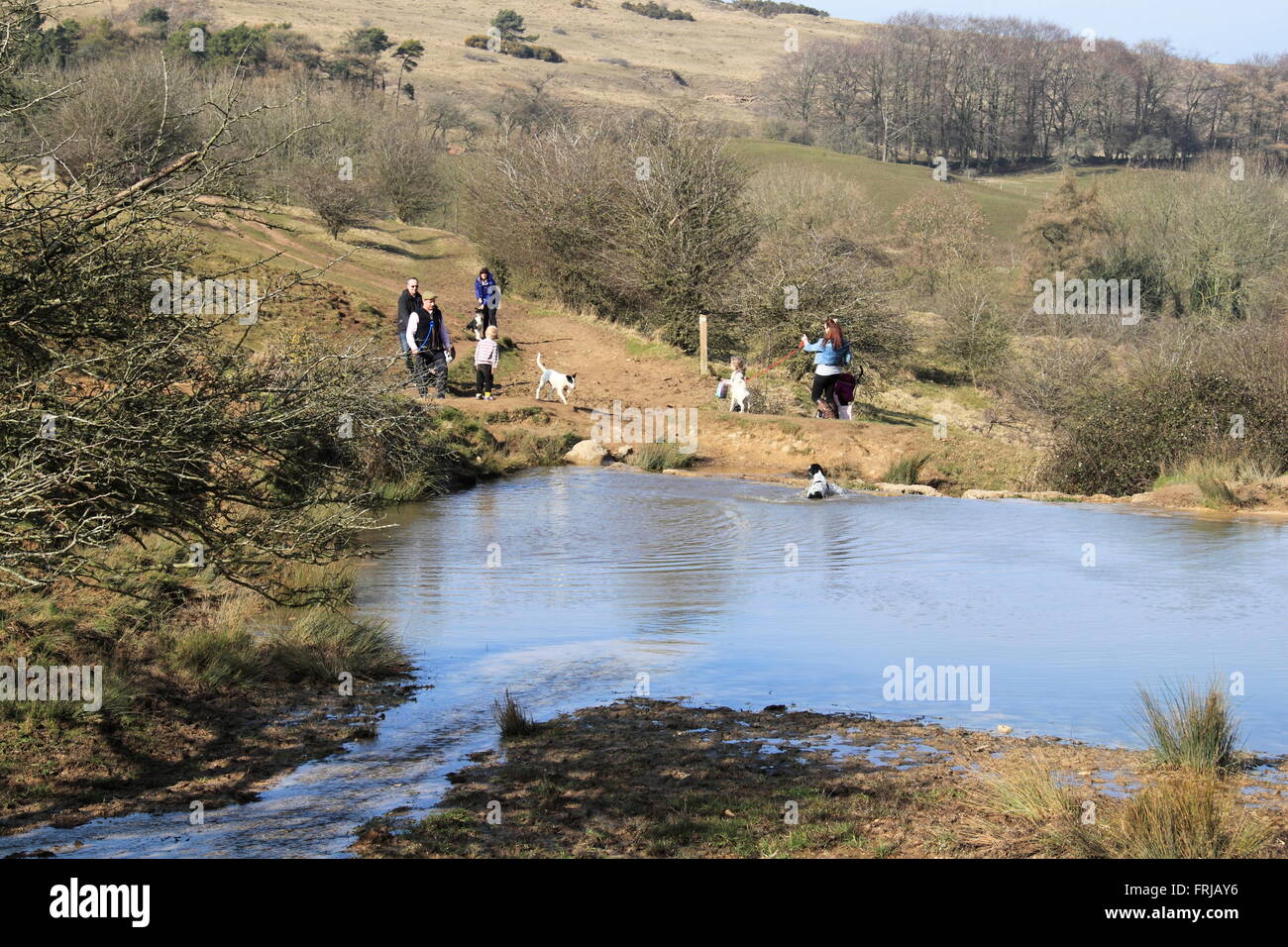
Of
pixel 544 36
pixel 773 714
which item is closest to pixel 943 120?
pixel 544 36

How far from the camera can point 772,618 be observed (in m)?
11.9

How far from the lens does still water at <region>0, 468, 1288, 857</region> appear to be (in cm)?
771

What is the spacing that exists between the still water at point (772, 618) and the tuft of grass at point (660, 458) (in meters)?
3.20

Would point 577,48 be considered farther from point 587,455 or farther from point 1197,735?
point 1197,735

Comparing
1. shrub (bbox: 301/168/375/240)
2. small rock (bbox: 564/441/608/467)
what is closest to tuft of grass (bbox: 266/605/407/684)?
small rock (bbox: 564/441/608/467)

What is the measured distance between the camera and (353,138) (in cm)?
5216

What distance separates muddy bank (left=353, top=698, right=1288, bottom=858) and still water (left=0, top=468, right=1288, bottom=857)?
0.42m

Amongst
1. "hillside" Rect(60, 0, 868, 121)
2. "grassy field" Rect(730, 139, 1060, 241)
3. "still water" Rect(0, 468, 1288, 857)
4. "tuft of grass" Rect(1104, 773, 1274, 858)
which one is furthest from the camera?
"hillside" Rect(60, 0, 868, 121)

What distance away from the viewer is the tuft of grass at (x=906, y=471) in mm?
21047

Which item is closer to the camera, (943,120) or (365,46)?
(365,46)

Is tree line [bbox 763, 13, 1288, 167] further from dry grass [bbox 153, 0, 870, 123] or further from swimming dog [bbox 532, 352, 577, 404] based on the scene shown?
swimming dog [bbox 532, 352, 577, 404]

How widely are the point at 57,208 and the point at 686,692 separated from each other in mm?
5332
